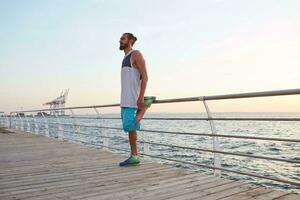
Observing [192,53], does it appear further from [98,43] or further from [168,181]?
[168,181]

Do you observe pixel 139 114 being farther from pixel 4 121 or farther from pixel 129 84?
pixel 4 121

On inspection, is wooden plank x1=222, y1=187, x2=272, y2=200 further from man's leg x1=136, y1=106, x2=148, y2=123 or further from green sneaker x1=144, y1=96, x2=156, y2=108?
green sneaker x1=144, y1=96, x2=156, y2=108

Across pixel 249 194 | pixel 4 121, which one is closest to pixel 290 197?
pixel 249 194

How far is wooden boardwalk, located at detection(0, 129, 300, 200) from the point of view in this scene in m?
2.95

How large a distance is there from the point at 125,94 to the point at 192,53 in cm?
1729

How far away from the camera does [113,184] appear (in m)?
3.42

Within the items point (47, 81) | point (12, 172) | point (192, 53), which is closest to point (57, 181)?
point (12, 172)

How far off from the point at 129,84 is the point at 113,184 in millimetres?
1309

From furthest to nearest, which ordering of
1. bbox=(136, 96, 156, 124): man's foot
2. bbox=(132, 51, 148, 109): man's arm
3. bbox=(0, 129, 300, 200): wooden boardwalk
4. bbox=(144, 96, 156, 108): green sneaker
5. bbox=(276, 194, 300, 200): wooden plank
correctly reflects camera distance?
1. bbox=(144, 96, 156, 108): green sneaker
2. bbox=(136, 96, 156, 124): man's foot
3. bbox=(132, 51, 148, 109): man's arm
4. bbox=(0, 129, 300, 200): wooden boardwalk
5. bbox=(276, 194, 300, 200): wooden plank

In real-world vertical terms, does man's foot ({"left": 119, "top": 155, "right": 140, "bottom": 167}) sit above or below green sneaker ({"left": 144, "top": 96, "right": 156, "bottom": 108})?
below

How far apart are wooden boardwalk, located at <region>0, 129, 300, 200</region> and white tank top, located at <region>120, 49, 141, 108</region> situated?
854 millimetres

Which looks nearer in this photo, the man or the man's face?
the man

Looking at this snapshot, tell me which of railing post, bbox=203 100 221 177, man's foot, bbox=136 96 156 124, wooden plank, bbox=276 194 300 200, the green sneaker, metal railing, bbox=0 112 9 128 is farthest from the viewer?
metal railing, bbox=0 112 9 128

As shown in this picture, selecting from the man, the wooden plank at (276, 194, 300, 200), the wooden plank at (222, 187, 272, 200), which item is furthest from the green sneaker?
the wooden plank at (276, 194, 300, 200)
